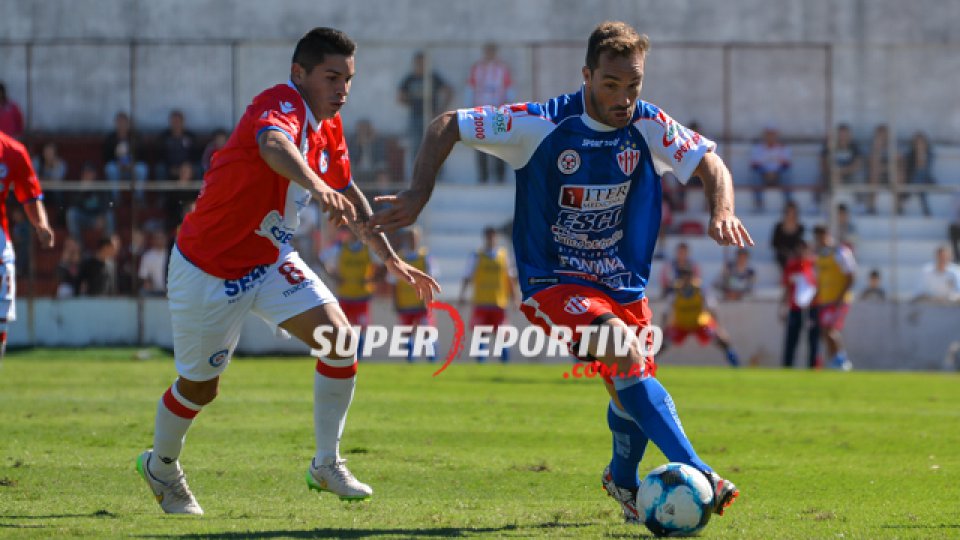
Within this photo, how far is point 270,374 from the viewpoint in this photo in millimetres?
16734

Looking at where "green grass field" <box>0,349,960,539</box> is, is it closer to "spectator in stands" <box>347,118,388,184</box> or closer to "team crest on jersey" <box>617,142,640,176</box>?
"team crest on jersey" <box>617,142,640,176</box>

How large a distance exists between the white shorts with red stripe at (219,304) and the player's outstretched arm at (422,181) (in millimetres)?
777

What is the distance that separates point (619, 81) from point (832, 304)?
16713 millimetres

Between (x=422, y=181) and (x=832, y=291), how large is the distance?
1713 centimetres

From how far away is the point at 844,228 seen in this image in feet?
79.2

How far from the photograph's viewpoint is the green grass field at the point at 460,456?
6.77m

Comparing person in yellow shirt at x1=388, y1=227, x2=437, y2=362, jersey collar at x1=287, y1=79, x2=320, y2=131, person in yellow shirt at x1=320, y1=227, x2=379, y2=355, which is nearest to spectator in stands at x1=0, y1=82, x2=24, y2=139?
person in yellow shirt at x1=320, y1=227, x2=379, y2=355

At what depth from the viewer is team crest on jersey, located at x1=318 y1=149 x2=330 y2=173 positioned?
24.0 feet

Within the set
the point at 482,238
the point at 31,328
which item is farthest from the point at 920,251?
the point at 31,328

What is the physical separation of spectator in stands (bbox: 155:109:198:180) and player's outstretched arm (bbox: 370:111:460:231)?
1719 centimetres

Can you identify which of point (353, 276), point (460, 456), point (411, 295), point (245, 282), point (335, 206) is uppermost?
point (335, 206)

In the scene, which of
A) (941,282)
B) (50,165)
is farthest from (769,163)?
(50,165)

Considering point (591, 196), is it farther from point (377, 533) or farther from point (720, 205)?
point (377, 533)

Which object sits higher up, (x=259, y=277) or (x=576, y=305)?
(x=259, y=277)
